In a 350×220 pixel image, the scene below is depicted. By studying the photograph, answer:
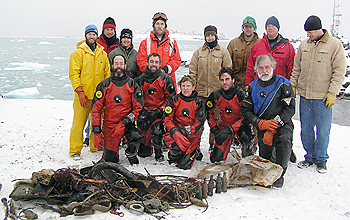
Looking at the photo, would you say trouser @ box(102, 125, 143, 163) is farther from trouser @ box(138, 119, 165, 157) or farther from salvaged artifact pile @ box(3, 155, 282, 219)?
salvaged artifact pile @ box(3, 155, 282, 219)

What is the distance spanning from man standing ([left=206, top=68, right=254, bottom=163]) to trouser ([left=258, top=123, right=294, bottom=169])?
1.58 ft

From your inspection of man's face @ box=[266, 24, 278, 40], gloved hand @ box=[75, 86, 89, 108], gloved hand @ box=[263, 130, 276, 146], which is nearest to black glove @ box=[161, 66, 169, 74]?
gloved hand @ box=[75, 86, 89, 108]

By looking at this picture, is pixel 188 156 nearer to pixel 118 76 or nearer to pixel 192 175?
pixel 192 175

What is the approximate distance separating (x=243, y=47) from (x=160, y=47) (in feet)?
4.99

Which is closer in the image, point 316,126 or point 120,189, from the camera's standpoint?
point 120,189

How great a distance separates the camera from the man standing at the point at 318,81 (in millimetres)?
3765

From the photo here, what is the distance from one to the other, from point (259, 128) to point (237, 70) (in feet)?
5.53

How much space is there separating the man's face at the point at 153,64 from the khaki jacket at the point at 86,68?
2.51ft

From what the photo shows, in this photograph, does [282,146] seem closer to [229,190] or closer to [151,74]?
[229,190]

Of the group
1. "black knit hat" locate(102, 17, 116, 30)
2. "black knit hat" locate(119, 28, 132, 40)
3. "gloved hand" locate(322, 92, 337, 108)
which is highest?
"black knit hat" locate(102, 17, 116, 30)

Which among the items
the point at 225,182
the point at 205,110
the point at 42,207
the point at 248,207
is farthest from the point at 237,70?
the point at 42,207

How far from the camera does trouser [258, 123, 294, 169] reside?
3.52 metres

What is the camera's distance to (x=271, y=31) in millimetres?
4203

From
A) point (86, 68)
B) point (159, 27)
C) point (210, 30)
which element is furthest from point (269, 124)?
point (86, 68)
